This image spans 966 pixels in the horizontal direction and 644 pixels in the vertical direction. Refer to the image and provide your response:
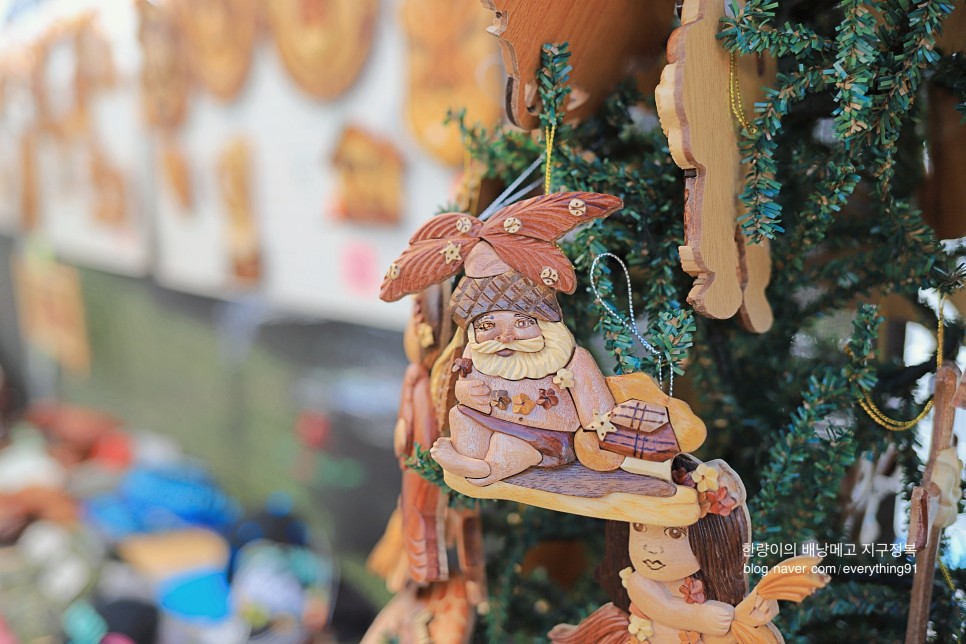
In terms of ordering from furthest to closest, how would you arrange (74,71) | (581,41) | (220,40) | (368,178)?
1. (74,71)
2. (220,40)
3. (368,178)
4. (581,41)

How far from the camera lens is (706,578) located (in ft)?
1.77

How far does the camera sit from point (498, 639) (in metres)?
0.73

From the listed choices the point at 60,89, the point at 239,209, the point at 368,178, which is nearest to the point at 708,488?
the point at 368,178

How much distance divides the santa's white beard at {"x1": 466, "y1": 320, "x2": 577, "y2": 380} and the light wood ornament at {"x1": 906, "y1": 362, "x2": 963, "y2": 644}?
0.30 metres

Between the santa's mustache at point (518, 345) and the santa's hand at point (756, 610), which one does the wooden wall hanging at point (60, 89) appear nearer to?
the santa's mustache at point (518, 345)

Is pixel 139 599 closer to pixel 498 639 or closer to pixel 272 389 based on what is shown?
pixel 272 389

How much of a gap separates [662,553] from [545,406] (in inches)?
5.7

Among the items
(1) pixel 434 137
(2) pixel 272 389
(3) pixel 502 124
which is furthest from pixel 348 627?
(3) pixel 502 124

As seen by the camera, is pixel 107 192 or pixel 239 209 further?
pixel 107 192

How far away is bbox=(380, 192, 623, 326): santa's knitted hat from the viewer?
517 mm

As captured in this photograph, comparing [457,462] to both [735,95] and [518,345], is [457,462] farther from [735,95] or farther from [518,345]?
[735,95]

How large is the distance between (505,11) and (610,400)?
28 cm

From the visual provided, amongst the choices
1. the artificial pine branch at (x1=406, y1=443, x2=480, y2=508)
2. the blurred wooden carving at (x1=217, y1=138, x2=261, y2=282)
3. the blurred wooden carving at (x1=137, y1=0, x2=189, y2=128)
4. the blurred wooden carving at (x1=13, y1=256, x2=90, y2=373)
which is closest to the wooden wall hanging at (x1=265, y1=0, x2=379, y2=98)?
the blurred wooden carving at (x1=217, y1=138, x2=261, y2=282)

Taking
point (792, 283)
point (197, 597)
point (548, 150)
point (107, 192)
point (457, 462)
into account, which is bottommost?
point (197, 597)
